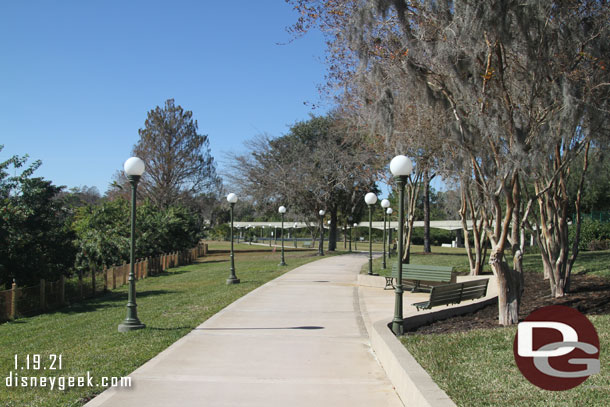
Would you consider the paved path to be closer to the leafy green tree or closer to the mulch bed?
the mulch bed

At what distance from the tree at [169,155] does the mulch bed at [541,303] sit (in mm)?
41402

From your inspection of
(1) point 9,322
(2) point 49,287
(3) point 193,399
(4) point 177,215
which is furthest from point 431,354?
(4) point 177,215

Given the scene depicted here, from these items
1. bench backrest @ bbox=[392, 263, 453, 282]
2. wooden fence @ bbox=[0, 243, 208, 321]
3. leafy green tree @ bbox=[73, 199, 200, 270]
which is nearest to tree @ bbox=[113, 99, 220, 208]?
leafy green tree @ bbox=[73, 199, 200, 270]

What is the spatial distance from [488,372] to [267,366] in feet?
9.68

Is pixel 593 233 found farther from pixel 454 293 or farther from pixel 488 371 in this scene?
pixel 488 371

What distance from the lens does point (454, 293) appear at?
1198cm

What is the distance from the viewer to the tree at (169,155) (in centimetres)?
5156

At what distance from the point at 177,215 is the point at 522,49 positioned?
33958 mm

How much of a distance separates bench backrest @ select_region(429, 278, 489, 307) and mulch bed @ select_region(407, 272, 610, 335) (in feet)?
1.74

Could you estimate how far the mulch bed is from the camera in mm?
9891

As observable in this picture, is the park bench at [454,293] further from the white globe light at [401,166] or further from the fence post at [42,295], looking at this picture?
the fence post at [42,295]

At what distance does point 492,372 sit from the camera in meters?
6.16

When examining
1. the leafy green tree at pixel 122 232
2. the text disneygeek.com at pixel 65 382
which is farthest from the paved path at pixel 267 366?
the leafy green tree at pixel 122 232

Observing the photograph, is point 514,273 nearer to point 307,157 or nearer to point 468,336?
point 468,336
